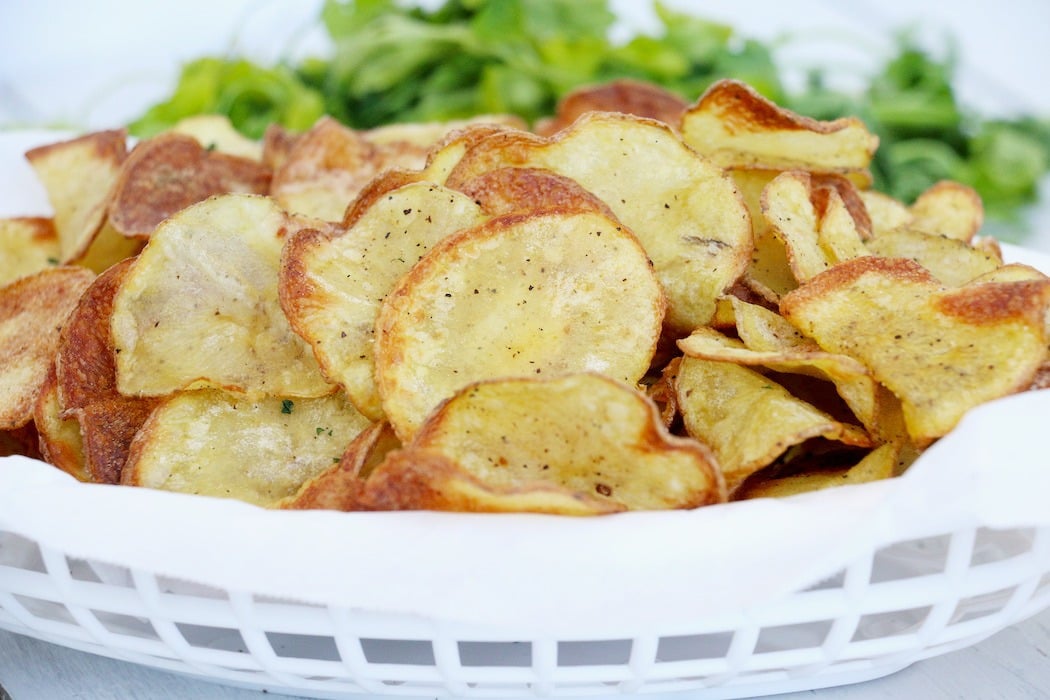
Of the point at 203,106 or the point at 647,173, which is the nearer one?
the point at 647,173

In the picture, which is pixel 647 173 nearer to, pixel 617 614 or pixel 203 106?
pixel 617 614

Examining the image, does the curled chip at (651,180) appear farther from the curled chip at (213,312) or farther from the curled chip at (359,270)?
the curled chip at (213,312)

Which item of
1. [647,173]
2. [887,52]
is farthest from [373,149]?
[887,52]

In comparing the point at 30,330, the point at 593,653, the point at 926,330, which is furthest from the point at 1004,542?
the point at 30,330

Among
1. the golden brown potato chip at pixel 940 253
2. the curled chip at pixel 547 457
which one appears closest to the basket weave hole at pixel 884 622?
the curled chip at pixel 547 457

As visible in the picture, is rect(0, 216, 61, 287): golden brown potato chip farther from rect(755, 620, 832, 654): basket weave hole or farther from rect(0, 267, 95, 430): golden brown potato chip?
rect(755, 620, 832, 654): basket weave hole

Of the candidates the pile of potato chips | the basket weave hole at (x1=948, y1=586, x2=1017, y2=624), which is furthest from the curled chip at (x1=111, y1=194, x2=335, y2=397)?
the basket weave hole at (x1=948, y1=586, x2=1017, y2=624)

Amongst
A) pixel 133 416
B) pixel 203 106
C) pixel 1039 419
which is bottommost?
pixel 203 106

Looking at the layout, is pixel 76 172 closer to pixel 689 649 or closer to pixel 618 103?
→ pixel 618 103
